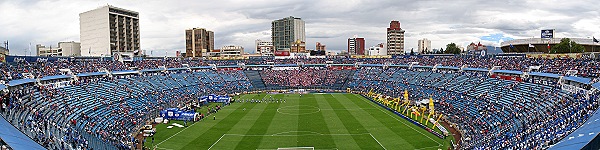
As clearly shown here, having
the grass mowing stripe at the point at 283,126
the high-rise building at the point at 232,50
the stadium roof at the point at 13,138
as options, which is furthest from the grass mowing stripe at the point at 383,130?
the high-rise building at the point at 232,50

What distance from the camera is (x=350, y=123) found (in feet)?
146

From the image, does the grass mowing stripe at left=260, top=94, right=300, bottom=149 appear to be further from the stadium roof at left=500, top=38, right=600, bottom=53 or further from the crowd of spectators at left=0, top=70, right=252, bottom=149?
the stadium roof at left=500, top=38, right=600, bottom=53

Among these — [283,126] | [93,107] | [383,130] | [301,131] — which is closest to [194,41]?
[93,107]

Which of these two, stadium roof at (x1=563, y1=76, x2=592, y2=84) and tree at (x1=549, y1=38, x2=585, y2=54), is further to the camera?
tree at (x1=549, y1=38, x2=585, y2=54)

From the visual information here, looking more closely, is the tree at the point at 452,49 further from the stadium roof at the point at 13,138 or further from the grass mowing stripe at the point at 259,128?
the stadium roof at the point at 13,138

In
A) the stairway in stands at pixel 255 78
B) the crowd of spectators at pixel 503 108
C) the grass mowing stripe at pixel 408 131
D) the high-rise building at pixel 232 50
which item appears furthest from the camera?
the high-rise building at pixel 232 50

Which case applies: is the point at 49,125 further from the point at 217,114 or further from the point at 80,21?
the point at 80,21

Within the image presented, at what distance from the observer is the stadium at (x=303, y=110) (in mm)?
29109

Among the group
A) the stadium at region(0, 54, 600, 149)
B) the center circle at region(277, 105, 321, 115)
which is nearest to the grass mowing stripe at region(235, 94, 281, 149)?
the stadium at region(0, 54, 600, 149)

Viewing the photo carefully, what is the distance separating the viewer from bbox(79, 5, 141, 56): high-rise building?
108688mm

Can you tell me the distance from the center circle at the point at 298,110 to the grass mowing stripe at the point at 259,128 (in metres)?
1.14

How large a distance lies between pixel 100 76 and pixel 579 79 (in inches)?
2247

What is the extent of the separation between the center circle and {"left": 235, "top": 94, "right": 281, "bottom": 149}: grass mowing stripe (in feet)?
3.73

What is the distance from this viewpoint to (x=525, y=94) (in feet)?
138
